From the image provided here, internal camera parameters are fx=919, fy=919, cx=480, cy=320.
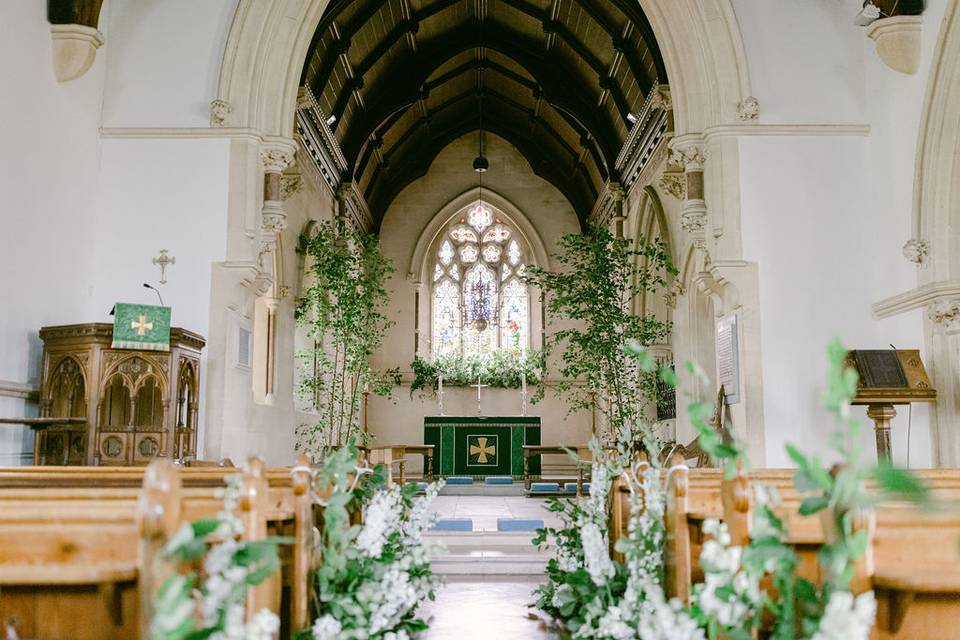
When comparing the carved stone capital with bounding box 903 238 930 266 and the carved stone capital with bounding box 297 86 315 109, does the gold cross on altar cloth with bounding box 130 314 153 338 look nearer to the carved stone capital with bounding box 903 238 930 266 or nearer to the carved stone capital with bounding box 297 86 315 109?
the carved stone capital with bounding box 297 86 315 109

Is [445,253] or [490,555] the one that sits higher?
[445,253]

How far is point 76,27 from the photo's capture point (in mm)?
6082

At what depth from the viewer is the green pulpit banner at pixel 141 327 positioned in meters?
5.54

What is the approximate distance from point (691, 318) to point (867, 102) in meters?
3.13

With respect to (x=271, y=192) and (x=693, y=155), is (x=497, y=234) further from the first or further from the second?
(x=271, y=192)

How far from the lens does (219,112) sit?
6656 mm

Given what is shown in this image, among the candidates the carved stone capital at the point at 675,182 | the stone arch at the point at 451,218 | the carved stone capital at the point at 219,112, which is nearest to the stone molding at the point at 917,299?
the carved stone capital at the point at 675,182

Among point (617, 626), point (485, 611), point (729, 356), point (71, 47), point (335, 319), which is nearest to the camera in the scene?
point (617, 626)

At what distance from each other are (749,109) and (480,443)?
6912 mm

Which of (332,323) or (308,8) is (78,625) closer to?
(308,8)

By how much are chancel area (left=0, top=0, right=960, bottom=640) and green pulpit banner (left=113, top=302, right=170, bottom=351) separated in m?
0.02

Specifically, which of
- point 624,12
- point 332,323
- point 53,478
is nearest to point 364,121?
point 332,323

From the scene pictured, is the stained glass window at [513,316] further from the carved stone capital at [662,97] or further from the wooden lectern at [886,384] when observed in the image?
the wooden lectern at [886,384]

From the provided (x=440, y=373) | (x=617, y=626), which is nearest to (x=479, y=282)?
(x=440, y=373)
